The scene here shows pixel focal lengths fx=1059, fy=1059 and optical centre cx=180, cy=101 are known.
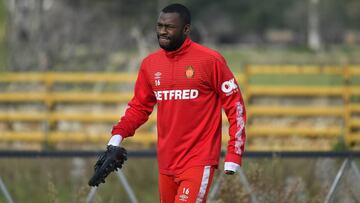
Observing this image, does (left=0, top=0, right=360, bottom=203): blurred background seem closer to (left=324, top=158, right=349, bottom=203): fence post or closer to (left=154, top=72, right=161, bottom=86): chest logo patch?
(left=324, top=158, right=349, bottom=203): fence post

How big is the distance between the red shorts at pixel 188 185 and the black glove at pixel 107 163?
32 cm

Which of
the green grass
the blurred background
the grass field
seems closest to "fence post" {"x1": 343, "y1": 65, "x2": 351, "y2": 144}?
the blurred background

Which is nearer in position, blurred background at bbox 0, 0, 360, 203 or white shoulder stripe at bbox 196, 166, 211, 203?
white shoulder stripe at bbox 196, 166, 211, 203

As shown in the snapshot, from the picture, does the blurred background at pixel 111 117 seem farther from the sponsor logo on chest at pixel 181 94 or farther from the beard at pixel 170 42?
the beard at pixel 170 42

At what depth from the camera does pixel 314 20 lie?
262ft

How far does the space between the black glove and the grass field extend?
1660 mm

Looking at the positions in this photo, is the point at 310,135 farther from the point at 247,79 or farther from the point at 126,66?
the point at 126,66

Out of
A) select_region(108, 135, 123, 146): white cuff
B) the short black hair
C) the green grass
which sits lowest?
select_region(108, 135, 123, 146): white cuff

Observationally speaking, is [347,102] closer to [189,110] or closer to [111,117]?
[111,117]

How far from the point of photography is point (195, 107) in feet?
22.2

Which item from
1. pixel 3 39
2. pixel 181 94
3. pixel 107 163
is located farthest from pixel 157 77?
pixel 3 39

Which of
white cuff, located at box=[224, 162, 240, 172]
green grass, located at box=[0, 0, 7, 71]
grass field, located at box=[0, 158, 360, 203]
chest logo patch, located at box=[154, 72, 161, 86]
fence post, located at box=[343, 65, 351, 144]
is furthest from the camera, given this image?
green grass, located at box=[0, 0, 7, 71]

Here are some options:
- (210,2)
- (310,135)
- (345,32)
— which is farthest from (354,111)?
(345,32)

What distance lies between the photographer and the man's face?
264 inches
